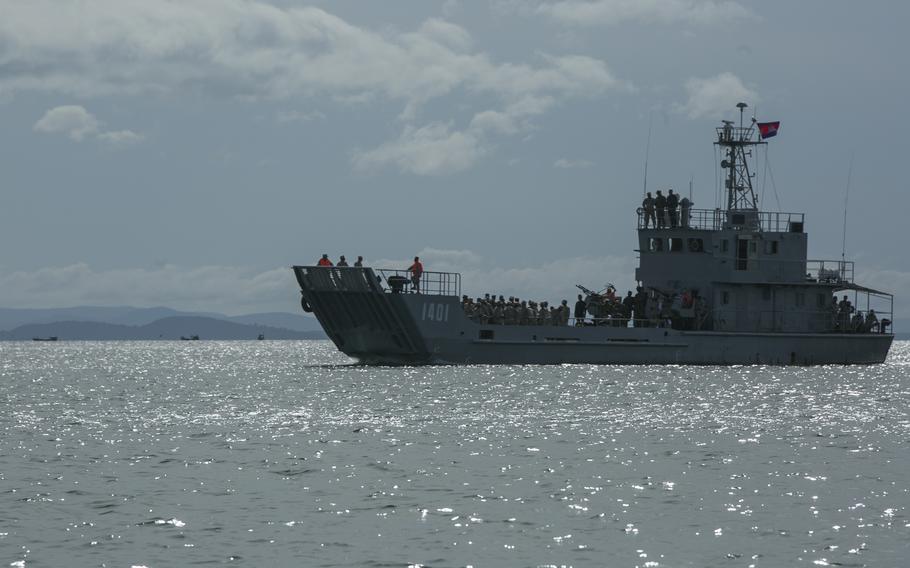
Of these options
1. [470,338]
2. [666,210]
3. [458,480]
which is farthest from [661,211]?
[458,480]

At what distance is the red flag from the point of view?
5759cm

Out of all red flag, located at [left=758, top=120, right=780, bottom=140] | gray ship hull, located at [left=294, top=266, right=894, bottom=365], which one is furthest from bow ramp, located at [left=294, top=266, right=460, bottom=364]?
red flag, located at [left=758, top=120, right=780, bottom=140]

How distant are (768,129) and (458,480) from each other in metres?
37.8

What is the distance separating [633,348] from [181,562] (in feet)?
126

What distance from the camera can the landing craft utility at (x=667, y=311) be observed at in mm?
50406

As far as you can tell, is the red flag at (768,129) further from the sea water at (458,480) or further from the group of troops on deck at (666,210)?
the sea water at (458,480)

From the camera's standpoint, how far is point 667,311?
55.3m

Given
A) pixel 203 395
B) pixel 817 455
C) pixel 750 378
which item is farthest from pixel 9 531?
pixel 750 378

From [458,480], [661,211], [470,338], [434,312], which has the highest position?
[661,211]

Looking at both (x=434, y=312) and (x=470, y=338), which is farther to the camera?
(x=470, y=338)

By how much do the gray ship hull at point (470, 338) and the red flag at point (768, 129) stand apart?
7849 millimetres

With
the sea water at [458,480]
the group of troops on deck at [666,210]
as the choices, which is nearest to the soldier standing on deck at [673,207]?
the group of troops on deck at [666,210]

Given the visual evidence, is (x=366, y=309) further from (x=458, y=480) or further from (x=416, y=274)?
(x=458, y=480)

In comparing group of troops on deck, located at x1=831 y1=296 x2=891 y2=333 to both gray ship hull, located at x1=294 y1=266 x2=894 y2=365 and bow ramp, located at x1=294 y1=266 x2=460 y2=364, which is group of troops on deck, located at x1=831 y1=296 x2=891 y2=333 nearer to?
gray ship hull, located at x1=294 y1=266 x2=894 y2=365
